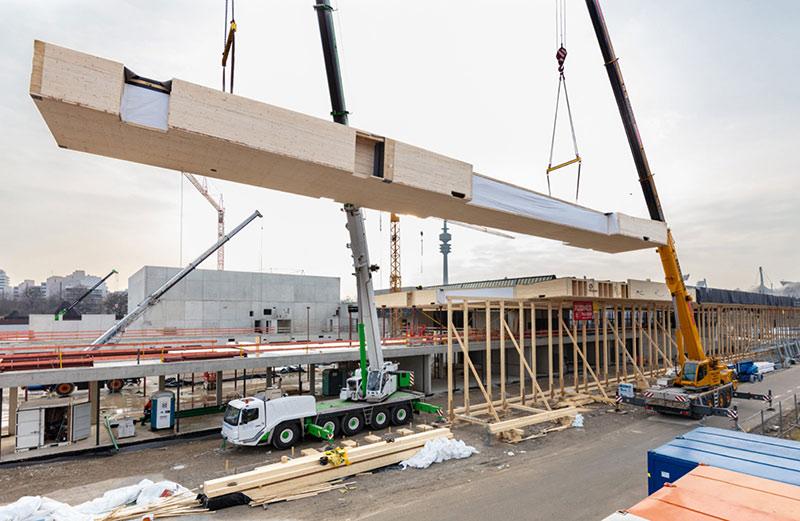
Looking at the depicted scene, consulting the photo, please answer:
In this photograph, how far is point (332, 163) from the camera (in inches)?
387

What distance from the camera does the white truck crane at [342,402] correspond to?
16.0 metres

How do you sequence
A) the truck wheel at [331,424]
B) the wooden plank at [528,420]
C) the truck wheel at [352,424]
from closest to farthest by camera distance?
1. the wooden plank at [528,420]
2. the truck wheel at [331,424]
3. the truck wheel at [352,424]

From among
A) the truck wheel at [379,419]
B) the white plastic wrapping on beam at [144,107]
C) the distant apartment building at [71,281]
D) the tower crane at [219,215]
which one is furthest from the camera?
the distant apartment building at [71,281]

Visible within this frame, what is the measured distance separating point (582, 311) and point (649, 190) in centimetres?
708

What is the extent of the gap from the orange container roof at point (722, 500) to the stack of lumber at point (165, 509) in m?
9.98

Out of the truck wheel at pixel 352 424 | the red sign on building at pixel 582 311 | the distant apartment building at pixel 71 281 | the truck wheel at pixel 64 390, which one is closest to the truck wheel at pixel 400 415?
the truck wheel at pixel 352 424

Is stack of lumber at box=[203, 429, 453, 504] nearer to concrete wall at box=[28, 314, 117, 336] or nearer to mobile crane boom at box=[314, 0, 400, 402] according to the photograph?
mobile crane boom at box=[314, 0, 400, 402]

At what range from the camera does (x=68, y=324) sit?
45656 mm

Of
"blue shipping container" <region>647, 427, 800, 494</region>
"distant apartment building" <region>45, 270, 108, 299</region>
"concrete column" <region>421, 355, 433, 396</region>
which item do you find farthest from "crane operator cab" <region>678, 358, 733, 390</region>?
"distant apartment building" <region>45, 270, 108, 299</region>

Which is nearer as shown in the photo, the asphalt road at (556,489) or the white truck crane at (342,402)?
the asphalt road at (556,489)

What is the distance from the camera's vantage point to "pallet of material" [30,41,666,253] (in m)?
7.48

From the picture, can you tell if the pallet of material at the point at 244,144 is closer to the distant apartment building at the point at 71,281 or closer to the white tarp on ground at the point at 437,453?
the white tarp on ground at the point at 437,453

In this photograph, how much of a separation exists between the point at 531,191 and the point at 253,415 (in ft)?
39.2

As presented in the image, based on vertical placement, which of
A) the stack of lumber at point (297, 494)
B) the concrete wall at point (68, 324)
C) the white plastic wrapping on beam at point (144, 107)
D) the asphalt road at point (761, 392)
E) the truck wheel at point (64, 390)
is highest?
the white plastic wrapping on beam at point (144, 107)
